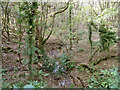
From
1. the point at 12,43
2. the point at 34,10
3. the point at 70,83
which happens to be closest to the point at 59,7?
the point at 34,10

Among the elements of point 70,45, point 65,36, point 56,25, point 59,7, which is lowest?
point 70,45

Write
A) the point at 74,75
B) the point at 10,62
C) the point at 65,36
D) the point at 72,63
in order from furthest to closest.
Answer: the point at 65,36 → the point at 72,63 → the point at 10,62 → the point at 74,75

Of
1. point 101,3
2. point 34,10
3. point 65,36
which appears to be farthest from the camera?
point 65,36

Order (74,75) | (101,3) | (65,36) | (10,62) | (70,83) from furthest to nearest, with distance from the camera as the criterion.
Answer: (65,36), (101,3), (10,62), (74,75), (70,83)

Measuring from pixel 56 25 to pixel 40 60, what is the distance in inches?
107

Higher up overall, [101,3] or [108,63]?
[101,3]

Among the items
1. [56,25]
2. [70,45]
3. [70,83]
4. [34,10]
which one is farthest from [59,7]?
[70,83]

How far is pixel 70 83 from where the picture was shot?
376cm

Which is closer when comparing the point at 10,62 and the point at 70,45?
the point at 10,62

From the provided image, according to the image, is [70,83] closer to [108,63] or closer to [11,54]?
[108,63]

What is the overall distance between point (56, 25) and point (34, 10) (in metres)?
3.50

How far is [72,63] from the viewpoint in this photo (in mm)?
5148

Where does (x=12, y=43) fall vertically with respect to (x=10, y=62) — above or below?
above

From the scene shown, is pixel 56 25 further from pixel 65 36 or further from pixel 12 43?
pixel 12 43
